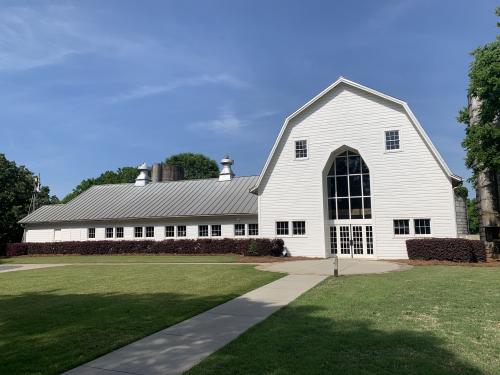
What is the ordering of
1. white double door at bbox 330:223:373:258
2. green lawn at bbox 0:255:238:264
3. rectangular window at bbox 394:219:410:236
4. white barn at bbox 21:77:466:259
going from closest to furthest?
1. white barn at bbox 21:77:466:259
2. rectangular window at bbox 394:219:410:236
3. green lawn at bbox 0:255:238:264
4. white double door at bbox 330:223:373:258

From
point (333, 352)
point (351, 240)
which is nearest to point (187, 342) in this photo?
point (333, 352)

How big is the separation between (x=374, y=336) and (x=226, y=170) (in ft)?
100

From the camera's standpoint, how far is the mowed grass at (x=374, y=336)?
4895 millimetres

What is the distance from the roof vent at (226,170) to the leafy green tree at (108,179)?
41026 mm

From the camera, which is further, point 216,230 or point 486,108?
point 216,230

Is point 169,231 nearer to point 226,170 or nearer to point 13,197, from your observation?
point 226,170

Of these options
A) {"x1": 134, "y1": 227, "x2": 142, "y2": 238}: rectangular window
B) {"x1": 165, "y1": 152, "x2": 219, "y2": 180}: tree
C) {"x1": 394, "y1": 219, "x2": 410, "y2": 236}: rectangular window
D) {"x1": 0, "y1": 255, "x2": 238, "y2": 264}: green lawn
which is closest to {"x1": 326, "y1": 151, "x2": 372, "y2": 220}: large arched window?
{"x1": 394, "y1": 219, "x2": 410, "y2": 236}: rectangular window

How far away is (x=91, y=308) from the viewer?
8.99 metres

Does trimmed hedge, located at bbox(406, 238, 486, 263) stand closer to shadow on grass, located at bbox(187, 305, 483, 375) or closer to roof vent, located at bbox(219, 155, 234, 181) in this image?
shadow on grass, located at bbox(187, 305, 483, 375)

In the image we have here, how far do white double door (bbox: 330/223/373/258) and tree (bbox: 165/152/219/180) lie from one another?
50498 mm

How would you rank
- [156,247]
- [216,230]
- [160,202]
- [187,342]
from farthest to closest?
[160,202] → [156,247] → [216,230] → [187,342]

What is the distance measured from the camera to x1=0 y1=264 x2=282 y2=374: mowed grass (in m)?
5.72

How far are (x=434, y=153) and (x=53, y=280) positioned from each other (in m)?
20.3

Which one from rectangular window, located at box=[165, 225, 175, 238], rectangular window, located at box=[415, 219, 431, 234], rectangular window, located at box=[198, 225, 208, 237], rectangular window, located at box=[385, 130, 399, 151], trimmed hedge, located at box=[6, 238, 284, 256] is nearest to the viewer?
rectangular window, located at box=[415, 219, 431, 234]
